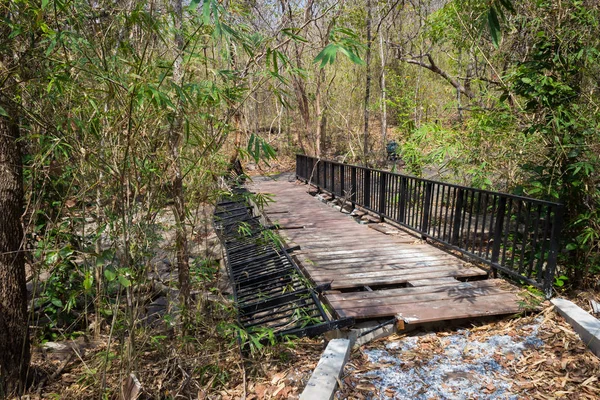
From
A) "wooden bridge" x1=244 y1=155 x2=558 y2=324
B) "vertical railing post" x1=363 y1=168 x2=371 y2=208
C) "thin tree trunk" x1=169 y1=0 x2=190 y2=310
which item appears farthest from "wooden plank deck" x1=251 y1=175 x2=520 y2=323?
"thin tree trunk" x1=169 y1=0 x2=190 y2=310

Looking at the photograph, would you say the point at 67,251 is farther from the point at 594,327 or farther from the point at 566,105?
the point at 566,105

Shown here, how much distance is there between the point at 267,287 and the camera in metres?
4.30

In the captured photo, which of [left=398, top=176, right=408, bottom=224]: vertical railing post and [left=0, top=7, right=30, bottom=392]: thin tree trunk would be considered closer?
[left=0, top=7, right=30, bottom=392]: thin tree trunk

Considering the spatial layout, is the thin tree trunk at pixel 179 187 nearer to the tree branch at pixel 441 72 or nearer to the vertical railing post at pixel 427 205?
the vertical railing post at pixel 427 205

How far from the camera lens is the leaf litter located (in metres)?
2.39

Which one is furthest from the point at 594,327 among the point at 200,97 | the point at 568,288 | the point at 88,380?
the point at 88,380

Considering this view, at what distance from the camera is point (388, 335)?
3082 mm

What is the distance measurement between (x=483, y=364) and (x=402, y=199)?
316 centimetres

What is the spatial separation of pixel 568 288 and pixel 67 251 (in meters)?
4.05

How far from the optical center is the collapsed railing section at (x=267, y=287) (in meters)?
3.10

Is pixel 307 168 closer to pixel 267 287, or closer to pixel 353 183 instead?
pixel 353 183

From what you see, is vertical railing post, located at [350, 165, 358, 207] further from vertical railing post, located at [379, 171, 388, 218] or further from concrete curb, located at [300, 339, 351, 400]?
concrete curb, located at [300, 339, 351, 400]

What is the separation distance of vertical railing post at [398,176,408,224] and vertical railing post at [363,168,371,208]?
3.48 ft

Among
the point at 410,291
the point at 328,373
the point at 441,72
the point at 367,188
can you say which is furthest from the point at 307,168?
the point at 328,373
